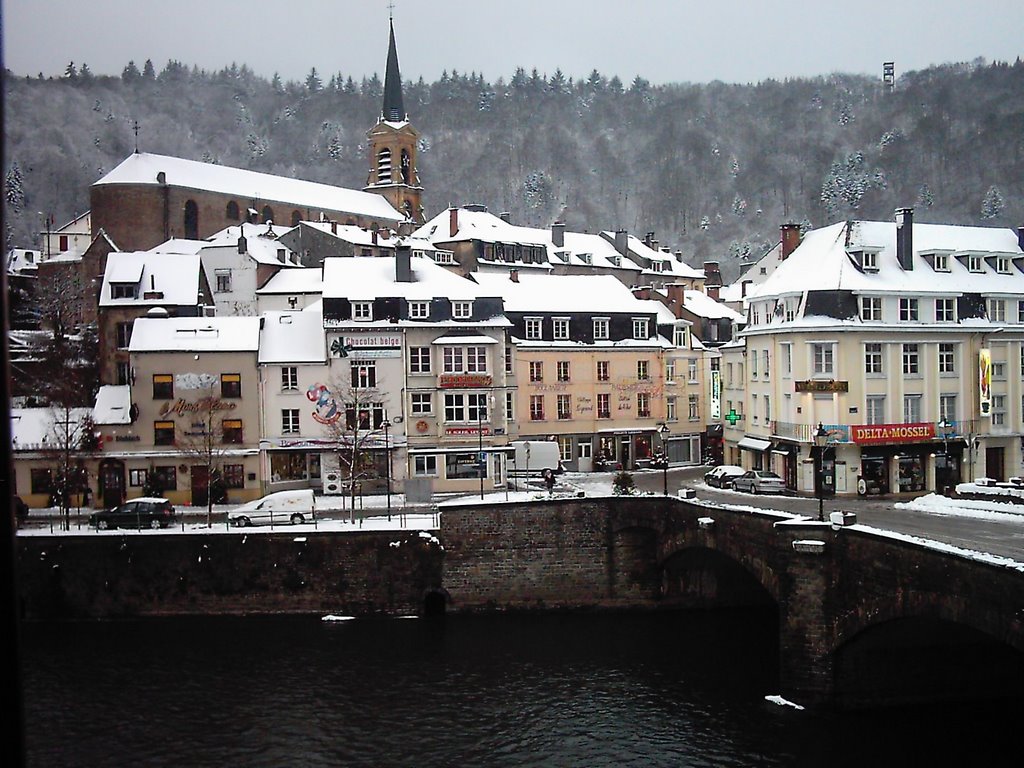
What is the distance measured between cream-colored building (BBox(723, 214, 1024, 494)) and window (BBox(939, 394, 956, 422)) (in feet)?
0.21

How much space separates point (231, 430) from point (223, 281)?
2187cm

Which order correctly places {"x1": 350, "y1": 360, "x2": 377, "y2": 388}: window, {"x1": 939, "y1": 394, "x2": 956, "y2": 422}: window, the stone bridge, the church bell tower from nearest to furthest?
the stone bridge
{"x1": 939, "y1": 394, "x2": 956, "y2": 422}: window
{"x1": 350, "y1": 360, "x2": 377, "y2": 388}: window
the church bell tower

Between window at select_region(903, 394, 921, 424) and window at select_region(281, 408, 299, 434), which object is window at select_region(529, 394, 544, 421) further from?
window at select_region(903, 394, 921, 424)

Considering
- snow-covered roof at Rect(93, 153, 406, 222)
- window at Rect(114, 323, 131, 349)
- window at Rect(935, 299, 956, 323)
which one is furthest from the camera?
snow-covered roof at Rect(93, 153, 406, 222)

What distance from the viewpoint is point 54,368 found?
2152 inches

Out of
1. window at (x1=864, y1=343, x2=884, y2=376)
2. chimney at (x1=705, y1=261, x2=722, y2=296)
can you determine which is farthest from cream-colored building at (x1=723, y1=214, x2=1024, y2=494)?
chimney at (x1=705, y1=261, x2=722, y2=296)

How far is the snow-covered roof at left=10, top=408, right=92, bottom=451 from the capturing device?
45.8 metres

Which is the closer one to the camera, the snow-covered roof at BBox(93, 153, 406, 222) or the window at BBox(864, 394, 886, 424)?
the window at BBox(864, 394, 886, 424)

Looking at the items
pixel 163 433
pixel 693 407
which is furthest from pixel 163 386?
pixel 693 407

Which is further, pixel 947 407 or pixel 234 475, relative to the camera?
pixel 234 475

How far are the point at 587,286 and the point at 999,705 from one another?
114ft

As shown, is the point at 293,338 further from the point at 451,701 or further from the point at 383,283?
the point at 451,701

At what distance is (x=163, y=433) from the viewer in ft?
154

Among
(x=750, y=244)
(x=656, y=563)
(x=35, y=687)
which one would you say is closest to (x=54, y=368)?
(x=35, y=687)
